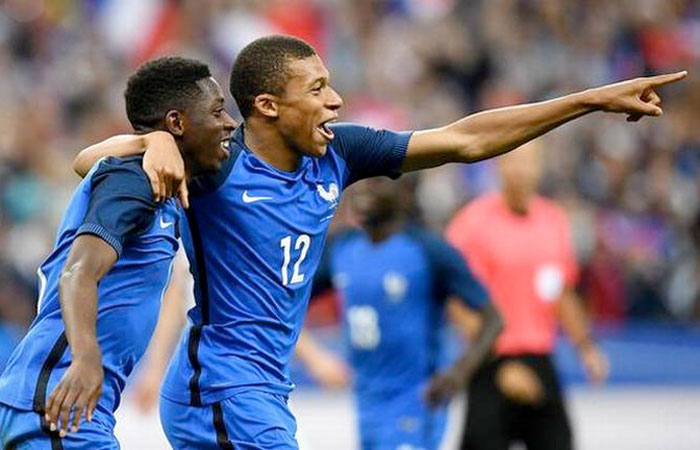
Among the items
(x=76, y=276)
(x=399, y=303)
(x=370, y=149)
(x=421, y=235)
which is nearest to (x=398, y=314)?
(x=399, y=303)

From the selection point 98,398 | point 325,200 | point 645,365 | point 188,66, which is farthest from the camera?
point 645,365

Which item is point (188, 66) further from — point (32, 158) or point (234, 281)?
point (32, 158)

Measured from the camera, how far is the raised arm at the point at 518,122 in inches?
235

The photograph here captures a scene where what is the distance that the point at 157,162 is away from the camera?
5.54 meters

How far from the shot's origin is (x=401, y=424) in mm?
8266

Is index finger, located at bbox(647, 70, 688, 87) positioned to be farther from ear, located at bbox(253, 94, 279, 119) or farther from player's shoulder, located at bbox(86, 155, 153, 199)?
player's shoulder, located at bbox(86, 155, 153, 199)

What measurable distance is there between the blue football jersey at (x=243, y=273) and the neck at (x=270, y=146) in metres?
0.03

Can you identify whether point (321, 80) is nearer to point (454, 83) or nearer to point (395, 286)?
point (395, 286)

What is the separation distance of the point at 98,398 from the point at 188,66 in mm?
1215

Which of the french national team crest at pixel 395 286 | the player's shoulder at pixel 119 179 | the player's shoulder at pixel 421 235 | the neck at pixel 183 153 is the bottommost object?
the player's shoulder at pixel 119 179

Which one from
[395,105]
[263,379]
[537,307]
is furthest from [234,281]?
[395,105]

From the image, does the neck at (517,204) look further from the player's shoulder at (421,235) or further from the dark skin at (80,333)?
the dark skin at (80,333)

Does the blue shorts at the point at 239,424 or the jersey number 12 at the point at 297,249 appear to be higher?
the jersey number 12 at the point at 297,249

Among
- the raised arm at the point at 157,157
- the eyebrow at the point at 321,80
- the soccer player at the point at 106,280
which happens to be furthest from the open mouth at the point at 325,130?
the raised arm at the point at 157,157
